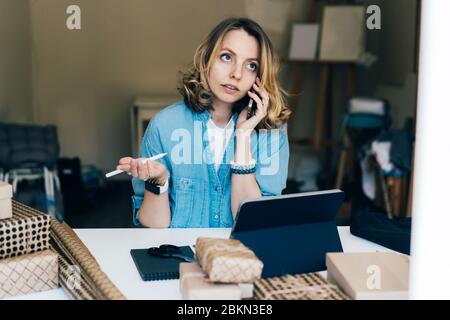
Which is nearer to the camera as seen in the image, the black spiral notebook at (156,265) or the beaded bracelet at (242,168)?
the black spiral notebook at (156,265)

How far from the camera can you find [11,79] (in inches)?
175

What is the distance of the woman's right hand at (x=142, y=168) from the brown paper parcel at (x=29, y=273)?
34cm

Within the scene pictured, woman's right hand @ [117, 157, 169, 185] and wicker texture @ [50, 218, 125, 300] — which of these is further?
woman's right hand @ [117, 157, 169, 185]

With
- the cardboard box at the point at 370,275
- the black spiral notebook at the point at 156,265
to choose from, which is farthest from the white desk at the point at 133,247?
the cardboard box at the point at 370,275

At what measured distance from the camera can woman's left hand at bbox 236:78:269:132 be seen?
6.73ft

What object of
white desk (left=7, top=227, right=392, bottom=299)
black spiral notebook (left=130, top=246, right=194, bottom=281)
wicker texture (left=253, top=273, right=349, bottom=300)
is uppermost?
wicker texture (left=253, top=273, right=349, bottom=300)

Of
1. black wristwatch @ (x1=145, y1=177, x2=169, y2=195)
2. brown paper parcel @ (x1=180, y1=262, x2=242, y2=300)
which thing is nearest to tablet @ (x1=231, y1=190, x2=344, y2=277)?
brown paper parcel @ (x1=180, y1=262, x2=242, y2=300)

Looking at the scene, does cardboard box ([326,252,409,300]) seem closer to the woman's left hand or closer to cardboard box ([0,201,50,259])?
cardboard box ([0,201,50,259])

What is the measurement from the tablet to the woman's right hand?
409mm

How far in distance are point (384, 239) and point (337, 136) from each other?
3969mm

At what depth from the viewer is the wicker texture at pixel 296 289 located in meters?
1.15

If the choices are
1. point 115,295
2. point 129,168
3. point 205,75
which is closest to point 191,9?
point 205,75

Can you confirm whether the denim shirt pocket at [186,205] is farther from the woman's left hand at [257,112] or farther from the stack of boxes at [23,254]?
the stack of boxes at [23,254]

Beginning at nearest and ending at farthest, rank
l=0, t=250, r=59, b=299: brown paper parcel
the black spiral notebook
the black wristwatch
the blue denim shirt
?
l=0, t=250, r=59, b=299: brown paper parcel → the black spiral notebook → the black wristwatch → the blue denim shirt
